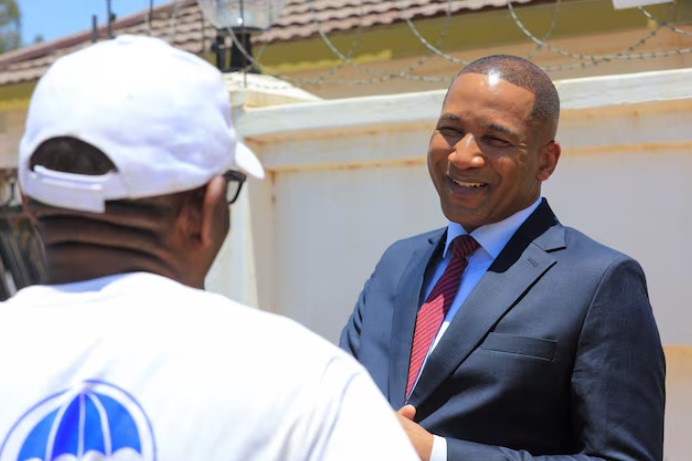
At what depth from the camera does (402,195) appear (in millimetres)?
4410

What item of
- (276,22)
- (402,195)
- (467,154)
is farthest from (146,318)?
(276,22)

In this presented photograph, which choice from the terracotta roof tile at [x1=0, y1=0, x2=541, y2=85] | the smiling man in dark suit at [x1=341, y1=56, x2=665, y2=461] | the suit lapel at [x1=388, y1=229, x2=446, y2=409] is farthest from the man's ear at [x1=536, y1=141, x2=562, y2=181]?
the terracotta roof tile at [x1=0, y1=0, x2=541, y2=85]

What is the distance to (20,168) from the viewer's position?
1.42m

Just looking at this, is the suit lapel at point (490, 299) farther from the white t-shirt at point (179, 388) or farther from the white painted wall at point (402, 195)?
the white painted wall at point (402, 195)

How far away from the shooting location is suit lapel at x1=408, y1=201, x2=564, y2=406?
90.4 inches

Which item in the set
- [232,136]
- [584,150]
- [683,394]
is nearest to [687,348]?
[683,394]

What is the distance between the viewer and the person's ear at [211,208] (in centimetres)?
141

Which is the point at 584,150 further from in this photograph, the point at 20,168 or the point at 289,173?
the point at 20,168

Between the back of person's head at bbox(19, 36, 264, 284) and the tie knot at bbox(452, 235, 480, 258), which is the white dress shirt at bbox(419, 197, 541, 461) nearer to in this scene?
the tie knot at bbox(452, 235, 480, 258)

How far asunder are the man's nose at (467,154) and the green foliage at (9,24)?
3924 centimetres

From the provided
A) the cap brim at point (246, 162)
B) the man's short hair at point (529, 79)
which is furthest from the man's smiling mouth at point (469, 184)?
the cap brim at point (246, 162)

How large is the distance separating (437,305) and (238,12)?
3424mm

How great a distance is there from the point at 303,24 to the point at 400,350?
7371 millimetres

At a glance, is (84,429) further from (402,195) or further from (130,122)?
(402,195)
